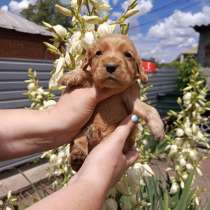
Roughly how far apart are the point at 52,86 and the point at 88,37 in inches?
13.7

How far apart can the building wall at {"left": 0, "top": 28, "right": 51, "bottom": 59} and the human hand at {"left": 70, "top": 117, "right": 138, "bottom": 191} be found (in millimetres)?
7583

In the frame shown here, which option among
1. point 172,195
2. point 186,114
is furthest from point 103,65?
point 172,195

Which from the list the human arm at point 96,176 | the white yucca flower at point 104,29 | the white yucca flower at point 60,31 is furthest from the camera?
the white yucca flower at point 60,31

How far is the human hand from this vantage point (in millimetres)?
1252

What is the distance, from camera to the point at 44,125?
5.08 feet

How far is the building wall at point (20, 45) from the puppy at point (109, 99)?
752 centimetres

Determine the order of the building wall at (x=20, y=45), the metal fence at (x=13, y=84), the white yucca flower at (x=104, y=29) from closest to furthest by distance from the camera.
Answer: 1. the white yucca flower at (x=104, y=29)
2. the metal fence at (x=13, y=84)
3. the building wall at (x=20, y=45)

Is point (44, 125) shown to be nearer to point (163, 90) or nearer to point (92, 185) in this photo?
point (92, 185)

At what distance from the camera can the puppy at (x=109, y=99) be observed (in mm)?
1332

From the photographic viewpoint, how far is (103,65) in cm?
126

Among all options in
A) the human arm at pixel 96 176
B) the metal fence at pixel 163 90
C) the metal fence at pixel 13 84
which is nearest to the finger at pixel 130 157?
the human arm at pixel 96 176

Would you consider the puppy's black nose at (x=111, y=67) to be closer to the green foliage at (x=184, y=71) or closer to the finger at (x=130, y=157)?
the finger at (x=130, y=157)

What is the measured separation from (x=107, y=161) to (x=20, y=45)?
8.97 metres

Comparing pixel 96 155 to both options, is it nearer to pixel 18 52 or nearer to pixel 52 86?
pixel 52 86
